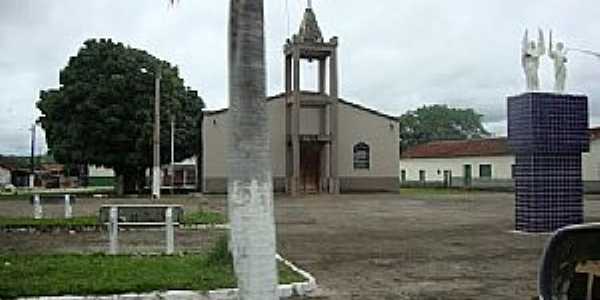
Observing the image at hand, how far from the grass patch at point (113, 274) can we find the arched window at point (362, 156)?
3891 cm

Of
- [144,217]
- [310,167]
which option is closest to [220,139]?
[310,167]

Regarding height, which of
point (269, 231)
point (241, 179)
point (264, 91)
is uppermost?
point (264, 91)

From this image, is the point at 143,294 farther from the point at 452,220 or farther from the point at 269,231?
the point at 452,220

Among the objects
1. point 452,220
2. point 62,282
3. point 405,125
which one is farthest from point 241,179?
point 405,125

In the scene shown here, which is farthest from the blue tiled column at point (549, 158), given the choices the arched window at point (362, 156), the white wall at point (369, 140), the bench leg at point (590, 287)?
the arched window at point (362, 156)

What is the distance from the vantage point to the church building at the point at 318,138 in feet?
150

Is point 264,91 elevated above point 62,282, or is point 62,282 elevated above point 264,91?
point 264,91

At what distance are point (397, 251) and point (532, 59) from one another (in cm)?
679

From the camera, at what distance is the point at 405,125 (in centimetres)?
9819

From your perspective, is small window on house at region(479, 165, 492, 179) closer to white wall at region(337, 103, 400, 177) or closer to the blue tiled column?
A: white wall at region(337, 103, 400, 177)

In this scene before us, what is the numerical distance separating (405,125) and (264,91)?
308ft

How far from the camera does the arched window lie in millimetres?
50531

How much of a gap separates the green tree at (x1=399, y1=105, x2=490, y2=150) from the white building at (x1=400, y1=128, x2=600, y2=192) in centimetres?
2044

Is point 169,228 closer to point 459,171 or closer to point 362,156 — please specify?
point 362,156
